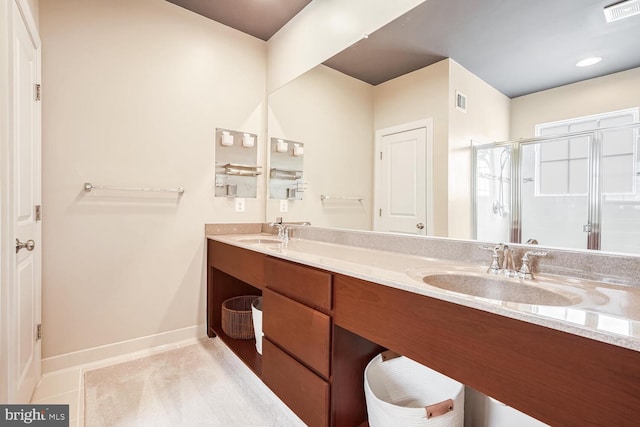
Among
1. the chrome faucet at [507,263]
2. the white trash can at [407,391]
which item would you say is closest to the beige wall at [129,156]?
the white trash can at [407,391]

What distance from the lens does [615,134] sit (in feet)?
3.22

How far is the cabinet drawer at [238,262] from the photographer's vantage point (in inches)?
67.5

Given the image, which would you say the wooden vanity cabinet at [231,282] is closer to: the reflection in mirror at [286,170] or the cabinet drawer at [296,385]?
the cabinet drawer at [296,385]

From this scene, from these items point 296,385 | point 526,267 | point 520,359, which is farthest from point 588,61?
point 296,385

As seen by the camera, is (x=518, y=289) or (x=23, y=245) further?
(x=23, y=245)

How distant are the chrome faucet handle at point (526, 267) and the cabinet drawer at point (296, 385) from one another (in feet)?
2.73

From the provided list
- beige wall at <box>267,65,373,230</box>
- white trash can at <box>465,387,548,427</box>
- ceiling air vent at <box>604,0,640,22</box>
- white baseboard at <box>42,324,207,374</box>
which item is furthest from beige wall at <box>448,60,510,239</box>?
white baseboard at <box>42,324,207,374</box>

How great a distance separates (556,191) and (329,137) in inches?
56.2

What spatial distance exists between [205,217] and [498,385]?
2161mm

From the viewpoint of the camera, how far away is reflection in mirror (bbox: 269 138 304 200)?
2.44m

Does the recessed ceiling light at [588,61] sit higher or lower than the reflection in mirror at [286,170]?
higher

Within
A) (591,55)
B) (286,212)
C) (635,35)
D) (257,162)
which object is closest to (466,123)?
(591,55)

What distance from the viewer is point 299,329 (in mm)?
1346

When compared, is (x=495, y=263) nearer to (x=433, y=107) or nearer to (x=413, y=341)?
(x=413, y=341)
